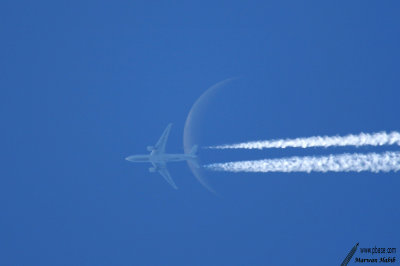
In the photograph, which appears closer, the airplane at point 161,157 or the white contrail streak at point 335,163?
the white contrail streak at point 335,163

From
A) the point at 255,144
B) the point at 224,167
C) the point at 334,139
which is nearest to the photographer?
the point at 334,139

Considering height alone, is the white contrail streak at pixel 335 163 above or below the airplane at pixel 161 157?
below

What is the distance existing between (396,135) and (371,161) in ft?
13.9

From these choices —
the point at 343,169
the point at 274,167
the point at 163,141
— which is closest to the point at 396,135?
the point at 343,169

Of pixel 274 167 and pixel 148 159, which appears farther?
pixel 148 159

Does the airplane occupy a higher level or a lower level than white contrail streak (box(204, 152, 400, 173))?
higher

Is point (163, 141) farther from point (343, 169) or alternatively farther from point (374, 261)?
point (374, 261)

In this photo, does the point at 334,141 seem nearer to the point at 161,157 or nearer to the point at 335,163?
the point at 335,163

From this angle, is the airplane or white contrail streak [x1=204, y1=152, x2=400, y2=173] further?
the airplane

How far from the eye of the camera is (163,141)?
9244cm

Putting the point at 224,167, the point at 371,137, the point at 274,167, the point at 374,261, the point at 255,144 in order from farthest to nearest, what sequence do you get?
the point at 224,167
the point at 255,144
the point at 274,167
the point at 371,137
the point at 374,261

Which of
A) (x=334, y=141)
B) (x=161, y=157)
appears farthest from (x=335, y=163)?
(x=161, y=157)

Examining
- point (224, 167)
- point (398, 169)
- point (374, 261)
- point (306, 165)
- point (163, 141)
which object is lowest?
point (374, 261)

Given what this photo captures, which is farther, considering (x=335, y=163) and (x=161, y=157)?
(x=161, y=157)
